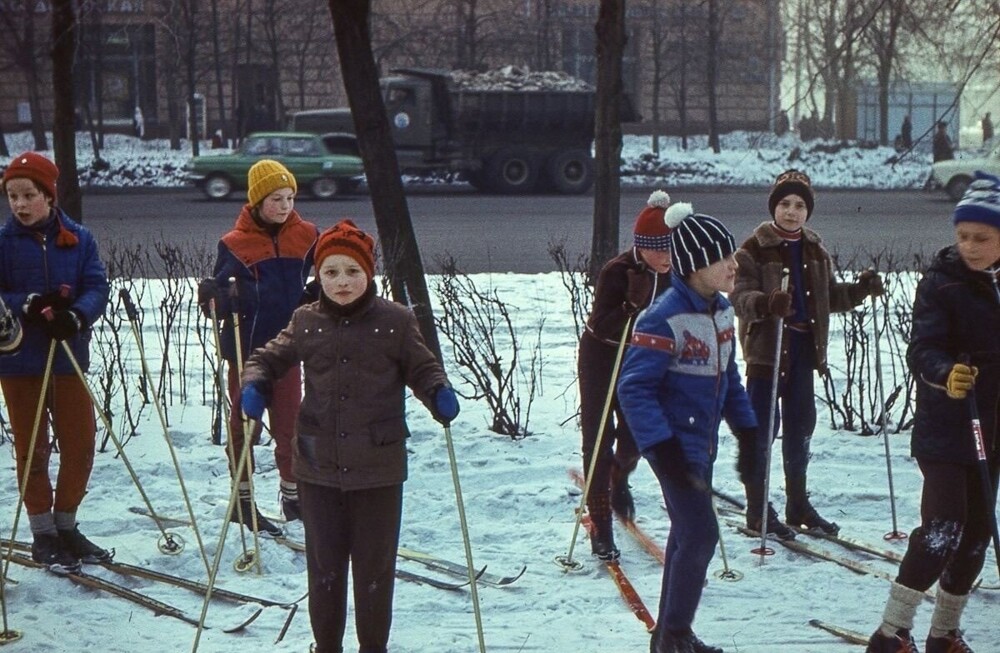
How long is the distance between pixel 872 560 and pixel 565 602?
138 centimetres

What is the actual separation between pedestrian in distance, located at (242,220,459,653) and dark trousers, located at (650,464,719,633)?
77 centimetres

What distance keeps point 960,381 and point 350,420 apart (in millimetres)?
1826

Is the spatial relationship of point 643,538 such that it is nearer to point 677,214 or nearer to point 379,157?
point 677,214

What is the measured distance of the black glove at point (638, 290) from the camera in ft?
16.3

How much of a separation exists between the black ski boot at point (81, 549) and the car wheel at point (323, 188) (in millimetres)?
19545

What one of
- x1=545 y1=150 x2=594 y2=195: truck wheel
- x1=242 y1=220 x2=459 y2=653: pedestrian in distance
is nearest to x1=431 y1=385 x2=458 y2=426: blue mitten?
x1=242 y1=220 x2=459 y2=653: pedestrian in distance

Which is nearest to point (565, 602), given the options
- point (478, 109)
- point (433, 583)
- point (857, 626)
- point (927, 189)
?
point (433, 583)

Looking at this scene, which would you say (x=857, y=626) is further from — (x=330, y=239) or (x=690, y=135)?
(x=690, y=135)

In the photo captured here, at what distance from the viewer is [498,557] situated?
5.31m

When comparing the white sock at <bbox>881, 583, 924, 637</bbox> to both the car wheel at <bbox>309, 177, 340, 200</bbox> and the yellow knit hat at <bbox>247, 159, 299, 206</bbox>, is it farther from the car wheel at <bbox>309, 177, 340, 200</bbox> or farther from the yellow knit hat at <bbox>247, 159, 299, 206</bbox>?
the car wheel at <bbox>309, 177, 340, 200</bbox>

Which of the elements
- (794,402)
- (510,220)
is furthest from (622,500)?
(510,220)

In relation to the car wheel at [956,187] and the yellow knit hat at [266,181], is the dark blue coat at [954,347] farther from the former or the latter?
the car wheel at [956,187]

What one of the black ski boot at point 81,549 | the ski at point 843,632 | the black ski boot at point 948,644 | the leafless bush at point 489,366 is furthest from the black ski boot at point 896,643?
the leafless bush at point 489,366

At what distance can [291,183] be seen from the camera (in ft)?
18.1
